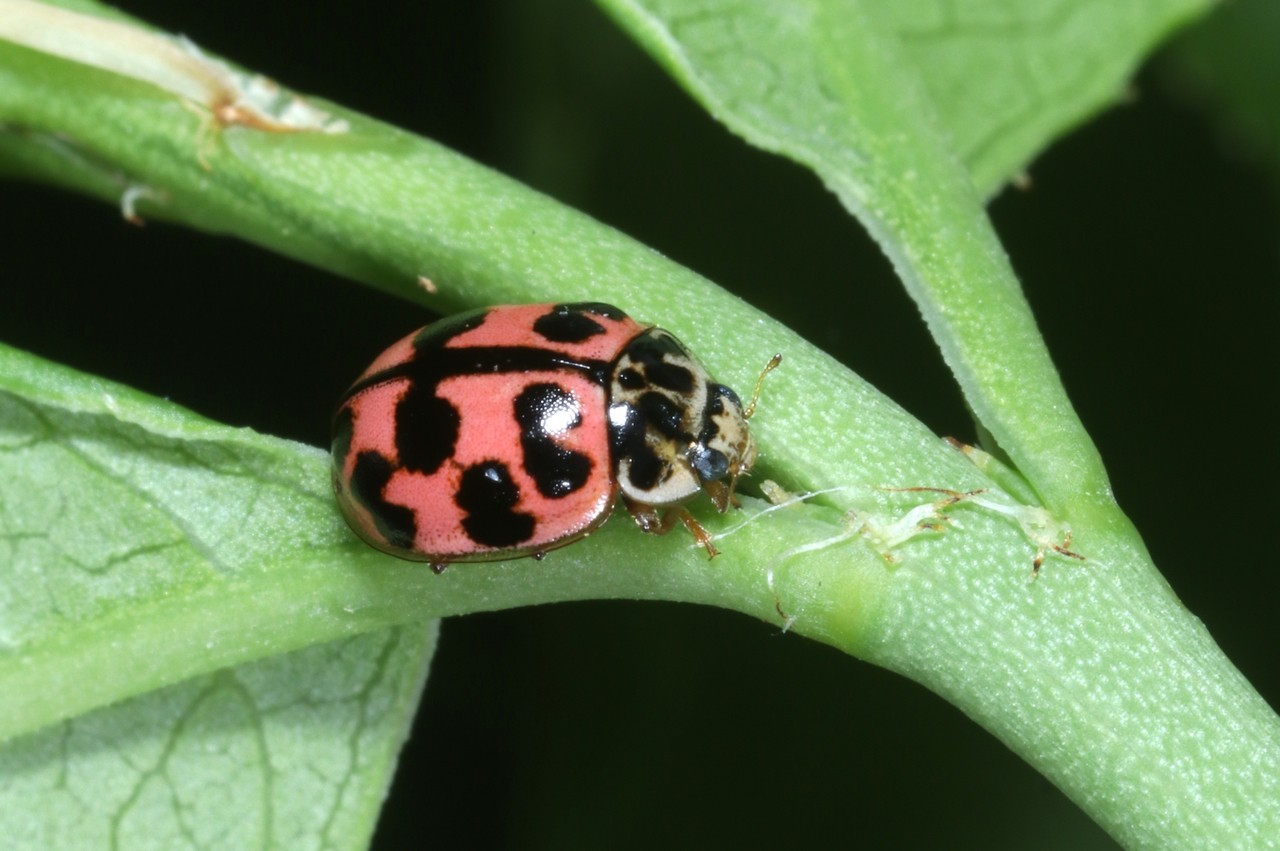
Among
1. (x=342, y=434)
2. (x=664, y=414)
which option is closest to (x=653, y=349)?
(x=664, y=414)

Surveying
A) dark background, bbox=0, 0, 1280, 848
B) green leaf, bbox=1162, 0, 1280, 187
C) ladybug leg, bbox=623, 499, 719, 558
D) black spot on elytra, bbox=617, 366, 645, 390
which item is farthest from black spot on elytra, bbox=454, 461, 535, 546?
green leaf, bbox=1162, 0, 1280, 187

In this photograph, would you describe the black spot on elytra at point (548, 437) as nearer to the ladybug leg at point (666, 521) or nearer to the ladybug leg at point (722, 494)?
the ladybug leg at point (666, 521)

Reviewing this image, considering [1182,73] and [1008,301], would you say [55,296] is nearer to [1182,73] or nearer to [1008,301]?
[1008,301]

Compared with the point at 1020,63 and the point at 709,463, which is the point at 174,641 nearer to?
the point at 709,463

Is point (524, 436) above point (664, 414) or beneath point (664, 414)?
beneath

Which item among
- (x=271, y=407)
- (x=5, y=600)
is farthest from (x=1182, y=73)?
(x=5, y=600)

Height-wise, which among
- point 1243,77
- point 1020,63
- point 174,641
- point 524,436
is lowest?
point 174,641
